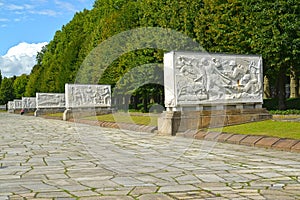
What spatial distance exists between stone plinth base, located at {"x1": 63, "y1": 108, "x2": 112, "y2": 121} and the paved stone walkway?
22.0 metres

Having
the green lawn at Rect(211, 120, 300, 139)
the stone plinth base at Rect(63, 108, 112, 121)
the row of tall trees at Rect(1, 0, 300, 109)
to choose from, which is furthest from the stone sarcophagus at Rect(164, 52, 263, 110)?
the stone plinth base at Rect(63, 108, 112, 121)

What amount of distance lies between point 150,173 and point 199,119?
867 centimetres

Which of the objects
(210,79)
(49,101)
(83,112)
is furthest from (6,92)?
(210,79)

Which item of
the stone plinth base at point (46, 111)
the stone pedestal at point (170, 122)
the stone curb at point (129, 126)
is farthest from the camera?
the stone plinth base at point (46, 111)

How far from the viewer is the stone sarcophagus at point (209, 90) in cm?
1537

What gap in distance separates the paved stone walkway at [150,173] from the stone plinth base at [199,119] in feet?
13.7

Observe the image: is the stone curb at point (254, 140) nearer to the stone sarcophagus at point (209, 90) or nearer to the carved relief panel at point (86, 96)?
the stone sarcophagus at point (209, 90)

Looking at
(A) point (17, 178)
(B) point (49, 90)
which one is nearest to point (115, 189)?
(A) point (17, 178)

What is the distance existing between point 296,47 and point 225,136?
11525mm

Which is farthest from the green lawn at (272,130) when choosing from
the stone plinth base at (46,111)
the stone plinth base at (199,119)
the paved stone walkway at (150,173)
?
the stone plinth base at (46,111)

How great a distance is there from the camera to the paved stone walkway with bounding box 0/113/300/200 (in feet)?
18.1

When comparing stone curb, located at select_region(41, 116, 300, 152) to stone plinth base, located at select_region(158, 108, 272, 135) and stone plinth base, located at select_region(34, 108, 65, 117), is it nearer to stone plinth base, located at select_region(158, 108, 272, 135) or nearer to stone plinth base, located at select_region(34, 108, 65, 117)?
stone plinth base, located at select_region(158, 108, 272, 135)

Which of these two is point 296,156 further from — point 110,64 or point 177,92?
point 110,64

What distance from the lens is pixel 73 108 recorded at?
110 ft
